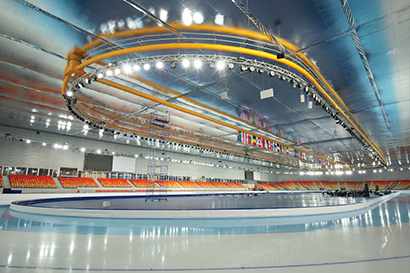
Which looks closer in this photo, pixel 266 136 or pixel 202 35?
pixel 202 35

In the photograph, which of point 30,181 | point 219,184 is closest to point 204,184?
point 219,184

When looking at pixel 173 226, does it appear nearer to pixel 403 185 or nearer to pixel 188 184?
pixel 188 184

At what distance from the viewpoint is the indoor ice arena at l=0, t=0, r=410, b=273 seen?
15.2 ft

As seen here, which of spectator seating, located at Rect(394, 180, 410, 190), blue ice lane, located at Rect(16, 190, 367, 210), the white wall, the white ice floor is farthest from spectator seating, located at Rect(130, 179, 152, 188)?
spectator seating, located at Rect(394, 180, 410, 190)

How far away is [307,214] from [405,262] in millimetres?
7513

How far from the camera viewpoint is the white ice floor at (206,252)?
12.4 ft

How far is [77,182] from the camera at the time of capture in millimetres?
25969

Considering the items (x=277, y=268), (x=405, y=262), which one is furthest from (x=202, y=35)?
(x=405, y=262)

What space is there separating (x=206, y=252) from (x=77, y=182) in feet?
86.9

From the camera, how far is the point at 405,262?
4074 mm

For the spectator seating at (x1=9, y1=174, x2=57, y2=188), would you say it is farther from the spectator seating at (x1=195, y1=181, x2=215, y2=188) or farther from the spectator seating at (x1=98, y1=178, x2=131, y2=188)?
the spectator seating at (x1=195, y1=181, x2=215, y2=188)

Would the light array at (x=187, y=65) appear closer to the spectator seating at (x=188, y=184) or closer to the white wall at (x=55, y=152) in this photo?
the white wall at (x=55, y=152)

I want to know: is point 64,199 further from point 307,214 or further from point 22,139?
point 307,214

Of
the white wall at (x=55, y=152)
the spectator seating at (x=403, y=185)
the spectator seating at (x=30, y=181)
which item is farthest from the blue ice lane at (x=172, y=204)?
the spectator seating at (x=403, y=185)
